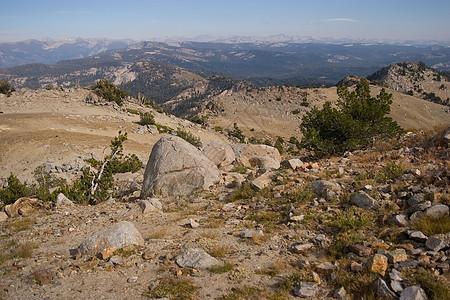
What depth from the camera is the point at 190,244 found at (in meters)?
6.51

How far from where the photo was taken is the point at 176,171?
1149 centimetres

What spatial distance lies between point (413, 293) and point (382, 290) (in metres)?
0.38

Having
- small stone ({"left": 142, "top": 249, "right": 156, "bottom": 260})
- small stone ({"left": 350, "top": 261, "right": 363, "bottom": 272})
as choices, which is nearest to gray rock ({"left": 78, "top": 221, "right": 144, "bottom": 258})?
small stone ({"left": 142, "top": 249, "right": 156, "bottom": 260})

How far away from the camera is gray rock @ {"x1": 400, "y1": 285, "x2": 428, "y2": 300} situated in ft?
12.3

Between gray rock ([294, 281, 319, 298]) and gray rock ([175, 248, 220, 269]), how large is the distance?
5.66 feet

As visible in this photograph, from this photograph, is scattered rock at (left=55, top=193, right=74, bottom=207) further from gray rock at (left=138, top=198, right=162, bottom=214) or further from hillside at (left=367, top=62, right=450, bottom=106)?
hillside at (left=367, top=62, right=450, bottom=106)

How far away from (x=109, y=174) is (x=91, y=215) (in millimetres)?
4359

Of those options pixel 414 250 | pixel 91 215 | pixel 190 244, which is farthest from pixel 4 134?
pixel 414 250

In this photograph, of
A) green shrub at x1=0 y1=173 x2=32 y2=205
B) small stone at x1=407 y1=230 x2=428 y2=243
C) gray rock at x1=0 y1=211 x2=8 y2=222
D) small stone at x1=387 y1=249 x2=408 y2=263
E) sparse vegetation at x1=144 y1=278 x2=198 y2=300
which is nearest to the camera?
small stone at x1=387 y1=249 x2=408 y2=263

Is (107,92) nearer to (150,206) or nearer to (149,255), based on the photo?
(150,206)

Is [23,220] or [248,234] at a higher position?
A: [248,234]

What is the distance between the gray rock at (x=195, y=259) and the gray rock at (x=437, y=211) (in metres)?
4.37

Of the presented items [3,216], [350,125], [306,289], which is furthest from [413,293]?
[3,216]

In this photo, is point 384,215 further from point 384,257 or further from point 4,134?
point 4,134
